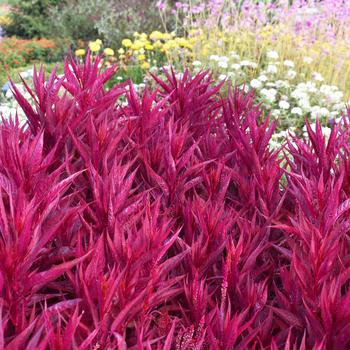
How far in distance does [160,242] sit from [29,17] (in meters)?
14.3

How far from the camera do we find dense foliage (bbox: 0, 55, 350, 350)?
110 centimetres

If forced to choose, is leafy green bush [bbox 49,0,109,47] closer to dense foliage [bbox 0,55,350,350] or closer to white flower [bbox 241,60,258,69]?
white flower [bbox 241,60,258,69]

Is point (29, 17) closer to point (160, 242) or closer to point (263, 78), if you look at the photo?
point (263, 78)

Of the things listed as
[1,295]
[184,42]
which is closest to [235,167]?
[1,295]

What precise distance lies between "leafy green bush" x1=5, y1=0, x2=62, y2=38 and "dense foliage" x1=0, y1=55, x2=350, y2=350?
42.8 feet

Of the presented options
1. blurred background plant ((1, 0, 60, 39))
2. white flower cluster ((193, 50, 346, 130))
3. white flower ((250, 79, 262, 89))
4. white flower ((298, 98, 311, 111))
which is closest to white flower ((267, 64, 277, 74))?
white flower cluster ((193, 50, 346, 130))

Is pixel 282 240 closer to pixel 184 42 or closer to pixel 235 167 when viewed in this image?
pixel 235 167

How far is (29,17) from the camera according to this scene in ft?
47.6

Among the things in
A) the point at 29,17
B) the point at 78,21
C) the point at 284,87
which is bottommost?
the point at 29,17

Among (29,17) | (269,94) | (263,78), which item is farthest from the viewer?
(29,17)

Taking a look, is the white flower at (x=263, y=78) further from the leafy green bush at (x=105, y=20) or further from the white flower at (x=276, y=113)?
the leafy green bush at (x=105, y=20)

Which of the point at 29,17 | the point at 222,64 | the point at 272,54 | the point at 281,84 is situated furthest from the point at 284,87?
the point at 29,17

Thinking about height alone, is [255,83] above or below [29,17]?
above

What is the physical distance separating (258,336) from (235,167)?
0.63m
